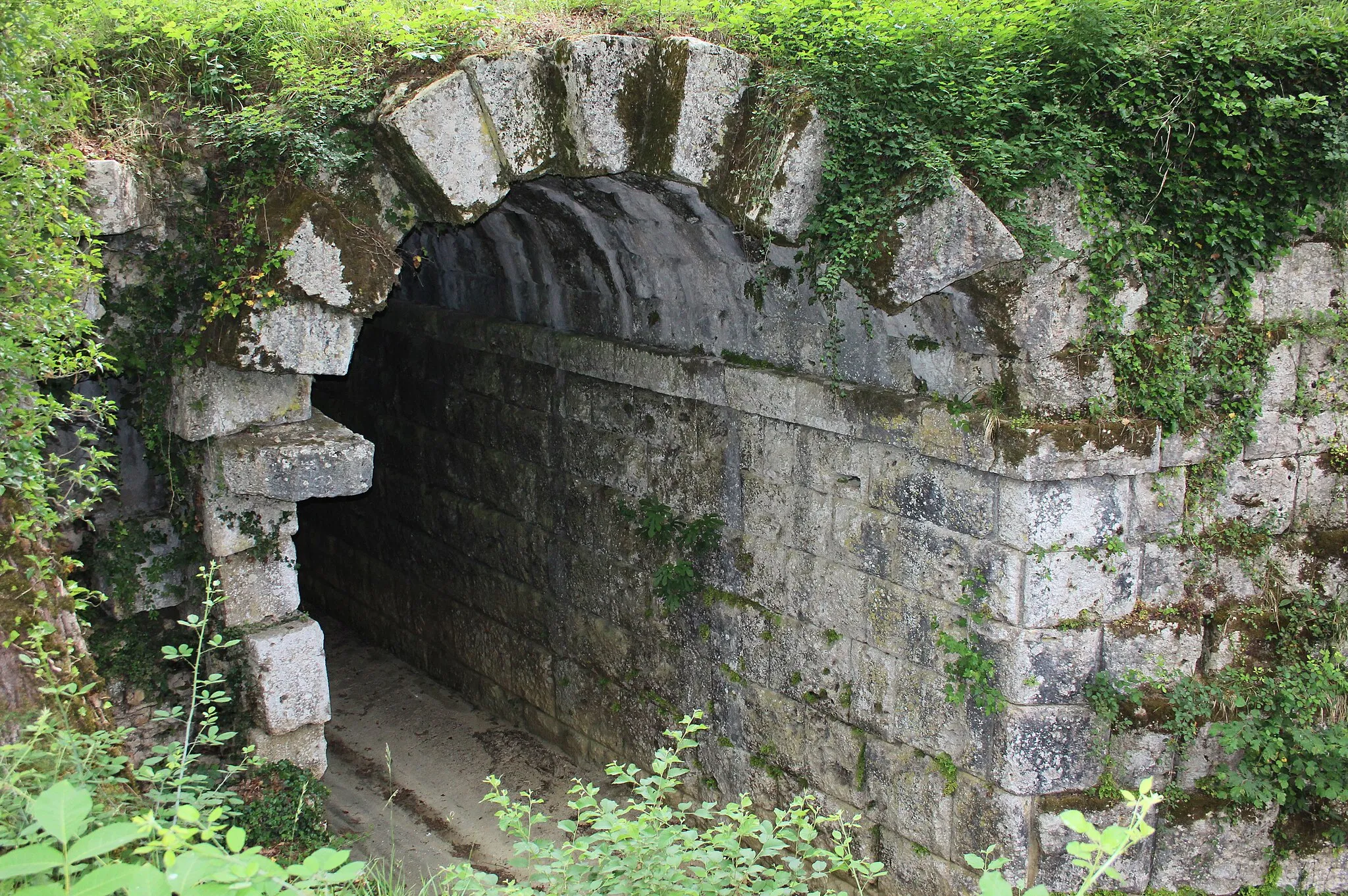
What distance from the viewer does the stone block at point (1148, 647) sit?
4609 millimetres

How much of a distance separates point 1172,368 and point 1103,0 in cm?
152

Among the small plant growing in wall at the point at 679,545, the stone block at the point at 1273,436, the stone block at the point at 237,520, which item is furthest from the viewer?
the small plant growing in wall at the point at 679,545

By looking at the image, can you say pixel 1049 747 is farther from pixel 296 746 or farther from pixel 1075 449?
pixel 296 746

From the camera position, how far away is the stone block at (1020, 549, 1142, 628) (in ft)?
14.8

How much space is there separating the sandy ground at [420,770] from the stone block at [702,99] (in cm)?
365

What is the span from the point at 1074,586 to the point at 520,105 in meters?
3.08

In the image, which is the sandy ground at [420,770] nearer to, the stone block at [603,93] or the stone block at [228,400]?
the stone block at [228,400]

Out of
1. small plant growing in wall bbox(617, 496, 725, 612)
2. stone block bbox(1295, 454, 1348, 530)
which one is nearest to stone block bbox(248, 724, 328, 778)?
small plant growing in wall bbox(617, 496, 725, 612)

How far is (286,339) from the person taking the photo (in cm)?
465

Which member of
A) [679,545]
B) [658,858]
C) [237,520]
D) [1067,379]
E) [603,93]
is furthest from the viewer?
[679,545]

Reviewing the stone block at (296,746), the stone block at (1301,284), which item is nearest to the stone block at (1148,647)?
the stone block at (1301,284)

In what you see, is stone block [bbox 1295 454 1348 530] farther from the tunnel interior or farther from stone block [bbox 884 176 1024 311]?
the tunnel interior

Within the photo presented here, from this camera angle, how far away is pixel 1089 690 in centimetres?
457

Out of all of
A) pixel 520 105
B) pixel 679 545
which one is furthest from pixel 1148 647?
pixel 520 105
